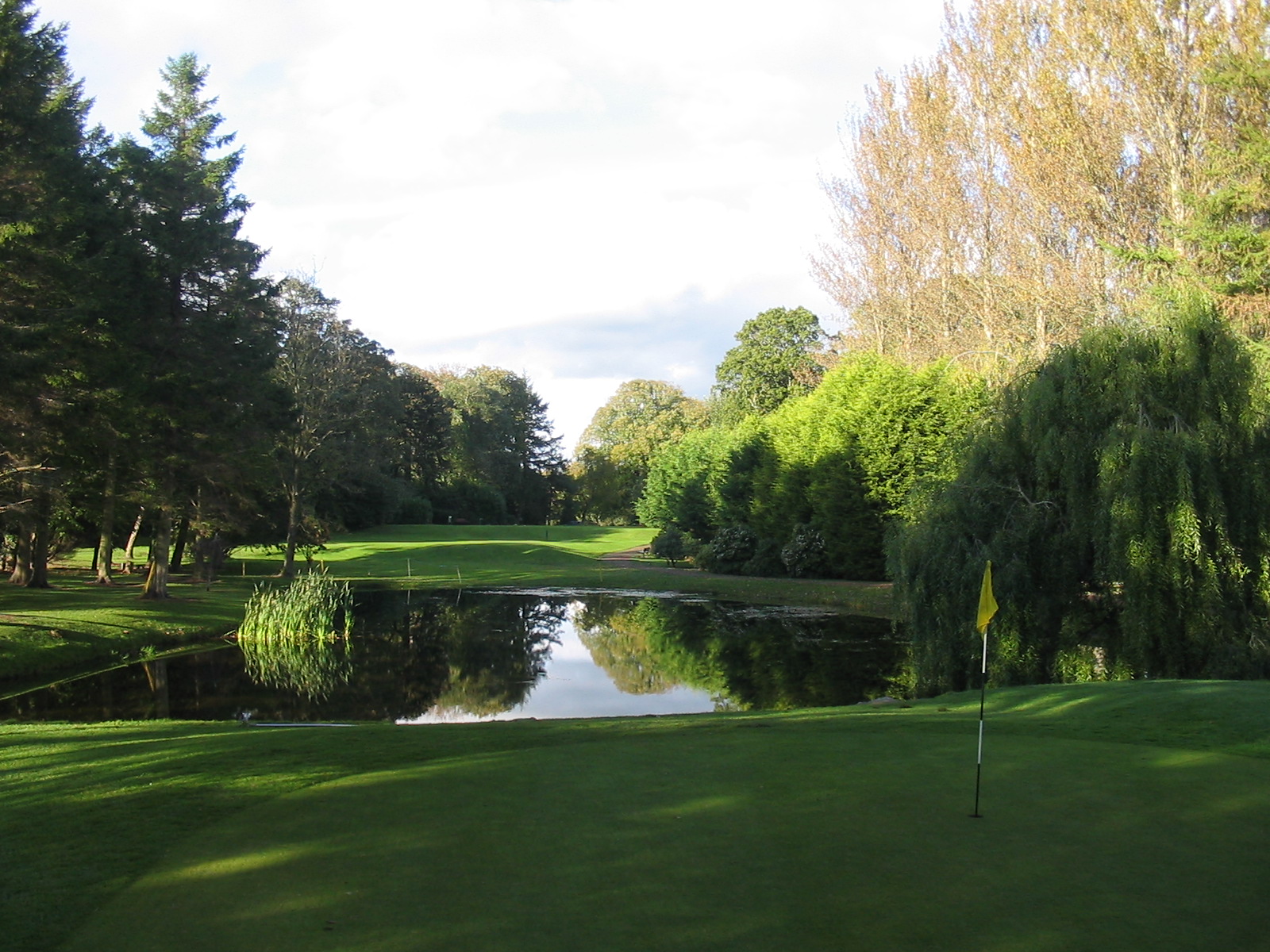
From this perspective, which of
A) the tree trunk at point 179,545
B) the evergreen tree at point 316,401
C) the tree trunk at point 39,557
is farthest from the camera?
the evergreen tree at point 316,401

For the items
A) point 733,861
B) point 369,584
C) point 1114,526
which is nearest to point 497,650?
point 1114,526

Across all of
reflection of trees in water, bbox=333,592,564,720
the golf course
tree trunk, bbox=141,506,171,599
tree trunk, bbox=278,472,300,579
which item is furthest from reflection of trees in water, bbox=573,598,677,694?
tree trunk, bbox=278,472,300,579

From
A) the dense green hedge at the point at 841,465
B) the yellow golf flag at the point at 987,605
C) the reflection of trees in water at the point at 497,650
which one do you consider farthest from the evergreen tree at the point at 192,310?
the yellow golf flag at the point at 987,605

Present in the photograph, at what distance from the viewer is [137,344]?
26047 millimetres

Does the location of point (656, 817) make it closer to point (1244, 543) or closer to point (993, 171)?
point (1244, 543)

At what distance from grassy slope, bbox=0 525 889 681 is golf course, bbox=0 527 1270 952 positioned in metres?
11.7

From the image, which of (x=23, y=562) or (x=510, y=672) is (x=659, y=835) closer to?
(x=510, y=672)

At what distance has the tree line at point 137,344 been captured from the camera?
2045 cm

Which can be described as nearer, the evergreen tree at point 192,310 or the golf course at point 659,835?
the golf course at point 659,835

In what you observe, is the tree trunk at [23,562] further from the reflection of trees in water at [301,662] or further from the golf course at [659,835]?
the golf course at [659,835]

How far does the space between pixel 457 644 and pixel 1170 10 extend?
82.9 feet

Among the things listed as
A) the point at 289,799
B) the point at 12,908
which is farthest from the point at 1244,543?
the point at 12,908

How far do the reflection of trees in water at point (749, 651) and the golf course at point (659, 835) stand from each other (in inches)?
352

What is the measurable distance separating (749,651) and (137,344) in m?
17.8
